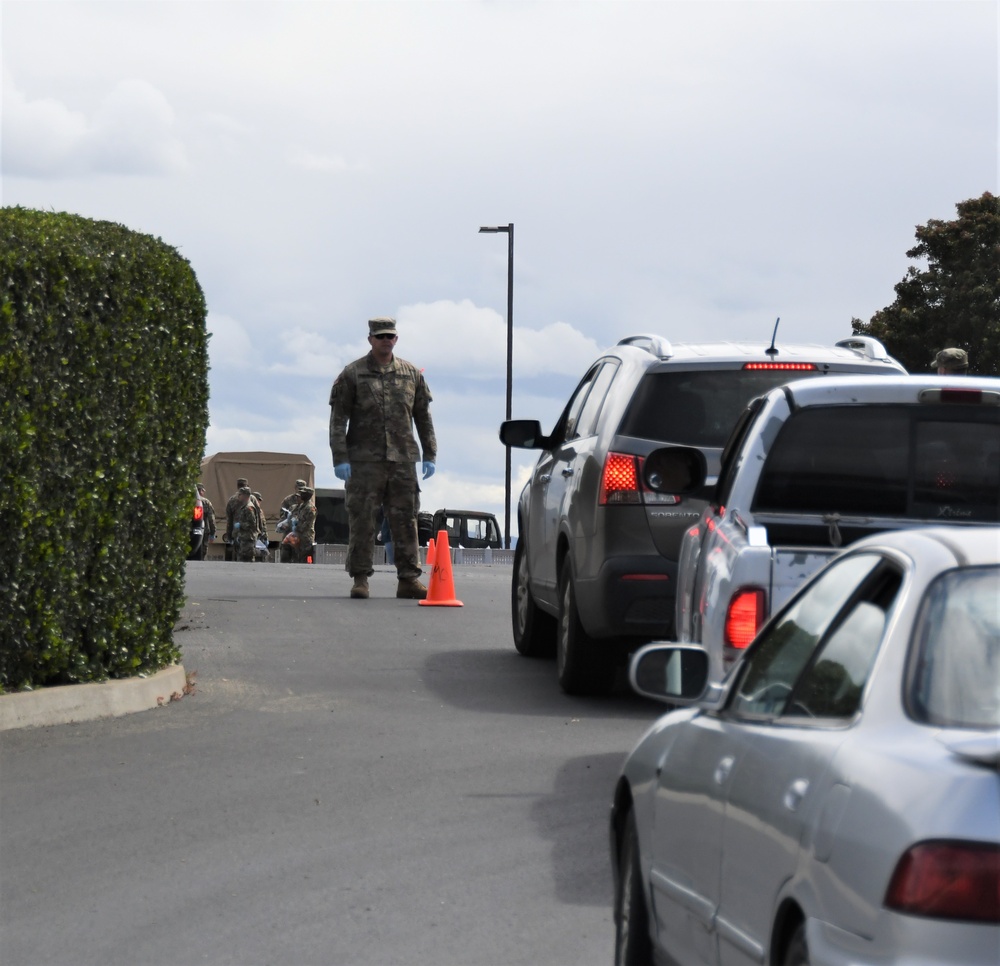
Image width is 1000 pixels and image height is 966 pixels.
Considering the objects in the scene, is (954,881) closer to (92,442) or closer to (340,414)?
(92,442)

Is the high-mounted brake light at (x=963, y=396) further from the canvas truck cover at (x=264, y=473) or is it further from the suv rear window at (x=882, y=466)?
the canvas truck cover at (x=264, y=473)

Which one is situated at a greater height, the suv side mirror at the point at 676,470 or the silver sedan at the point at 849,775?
the suv side mirror at the point at 676,470

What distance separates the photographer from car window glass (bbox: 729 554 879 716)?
3.83m

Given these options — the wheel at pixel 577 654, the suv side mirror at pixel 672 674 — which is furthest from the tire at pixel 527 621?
the suv side mirror at pixel 672 674

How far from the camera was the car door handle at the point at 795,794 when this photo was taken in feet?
10.9

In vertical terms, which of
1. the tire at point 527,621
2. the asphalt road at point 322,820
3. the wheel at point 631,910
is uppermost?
the tire at point 527,621

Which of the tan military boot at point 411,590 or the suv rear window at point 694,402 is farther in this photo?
the tan military boot at point 411,590

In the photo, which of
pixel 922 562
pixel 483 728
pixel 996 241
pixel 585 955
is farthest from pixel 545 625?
pixel 996 241

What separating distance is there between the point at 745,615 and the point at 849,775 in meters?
3.15

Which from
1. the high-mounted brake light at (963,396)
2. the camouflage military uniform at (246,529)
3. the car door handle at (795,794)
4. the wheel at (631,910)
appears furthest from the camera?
the camouflage military uniform at (246,529)

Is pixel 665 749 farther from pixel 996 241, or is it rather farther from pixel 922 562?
pixel 996 241

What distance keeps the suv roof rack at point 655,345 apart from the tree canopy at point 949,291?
136 ft

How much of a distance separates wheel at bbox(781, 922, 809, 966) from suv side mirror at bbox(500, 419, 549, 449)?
8318mm

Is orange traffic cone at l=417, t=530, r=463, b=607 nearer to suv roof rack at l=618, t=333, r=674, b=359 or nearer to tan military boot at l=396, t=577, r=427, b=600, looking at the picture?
tan military boot at l=396, t=577, r=427, b=600
